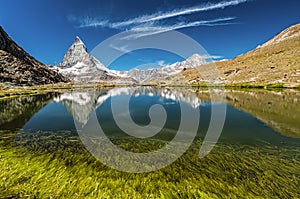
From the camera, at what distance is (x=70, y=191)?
10.0m

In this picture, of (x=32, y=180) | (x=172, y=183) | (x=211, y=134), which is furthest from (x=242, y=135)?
(x=32, y=180)

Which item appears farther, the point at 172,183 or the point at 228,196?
the point at 172,183

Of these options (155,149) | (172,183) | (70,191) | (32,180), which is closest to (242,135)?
(155,149)

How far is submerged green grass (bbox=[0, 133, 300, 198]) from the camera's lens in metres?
9.86

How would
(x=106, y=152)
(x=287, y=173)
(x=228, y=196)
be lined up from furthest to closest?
(x=106, y=152) < (x=287, y=173) < (x=228, y=196)

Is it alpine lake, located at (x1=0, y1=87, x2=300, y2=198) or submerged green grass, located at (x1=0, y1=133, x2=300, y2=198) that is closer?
submerged green grass, located at (x1=0, y1=133, x2=300, y2=198)

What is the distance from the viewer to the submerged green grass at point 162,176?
32.3 ft

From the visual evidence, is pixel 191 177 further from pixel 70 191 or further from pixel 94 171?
pixel 70 191

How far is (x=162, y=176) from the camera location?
11.6 m

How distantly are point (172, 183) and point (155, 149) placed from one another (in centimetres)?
635

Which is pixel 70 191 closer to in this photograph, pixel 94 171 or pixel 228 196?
pixel 94 171

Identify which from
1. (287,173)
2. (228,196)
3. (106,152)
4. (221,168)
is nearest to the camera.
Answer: (228,196)

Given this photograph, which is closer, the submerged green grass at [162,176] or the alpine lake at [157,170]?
the submerged green grass at [162,176]

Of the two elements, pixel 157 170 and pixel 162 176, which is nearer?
pixel 162 176
